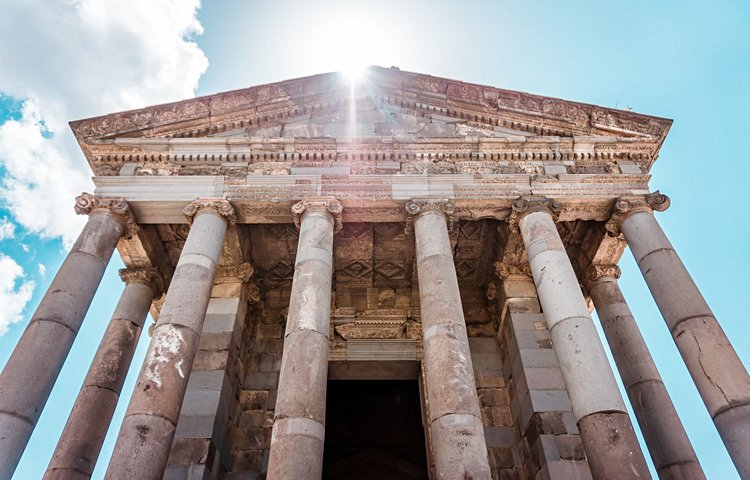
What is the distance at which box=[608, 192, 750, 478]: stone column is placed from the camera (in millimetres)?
8219

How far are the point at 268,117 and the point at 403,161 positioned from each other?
347cm

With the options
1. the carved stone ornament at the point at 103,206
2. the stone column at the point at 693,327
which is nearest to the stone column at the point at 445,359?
the stone column at the point at 693,327

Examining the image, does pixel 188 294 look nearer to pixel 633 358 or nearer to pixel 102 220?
pixel 102 220

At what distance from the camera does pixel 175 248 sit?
42.8ft

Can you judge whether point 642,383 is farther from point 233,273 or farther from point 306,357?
point 233,273

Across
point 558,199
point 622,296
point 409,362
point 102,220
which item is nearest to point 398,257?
point 409,362

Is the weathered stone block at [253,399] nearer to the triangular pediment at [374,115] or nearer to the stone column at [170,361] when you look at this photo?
the stone column at [170,361]

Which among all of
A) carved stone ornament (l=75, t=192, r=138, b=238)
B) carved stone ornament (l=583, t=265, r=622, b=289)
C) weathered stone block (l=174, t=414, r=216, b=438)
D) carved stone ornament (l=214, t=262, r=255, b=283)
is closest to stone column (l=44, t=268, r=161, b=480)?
carved stone ornament (l=214, t=262, r=255, b=283)

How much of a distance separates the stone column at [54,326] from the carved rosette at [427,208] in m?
5.80

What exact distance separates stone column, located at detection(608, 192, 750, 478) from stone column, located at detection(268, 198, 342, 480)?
19.6 feet

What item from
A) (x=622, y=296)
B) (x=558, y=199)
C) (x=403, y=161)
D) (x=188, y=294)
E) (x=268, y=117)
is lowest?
(x=188, y=294)

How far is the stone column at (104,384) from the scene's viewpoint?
1027cm

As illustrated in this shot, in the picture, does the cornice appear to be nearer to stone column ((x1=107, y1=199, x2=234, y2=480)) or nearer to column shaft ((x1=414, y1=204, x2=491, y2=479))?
stone column ((x1=107, y1=199, x2=234, y2=480))

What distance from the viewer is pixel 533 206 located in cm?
1116
